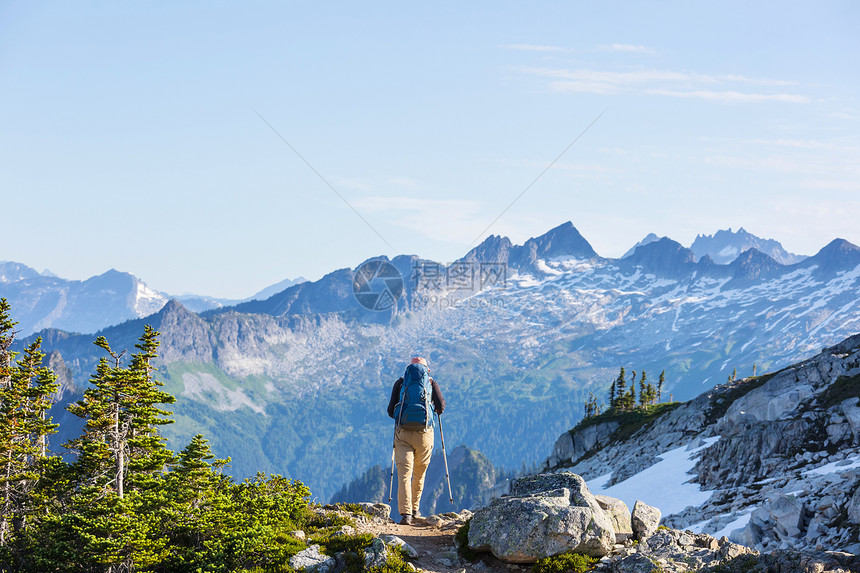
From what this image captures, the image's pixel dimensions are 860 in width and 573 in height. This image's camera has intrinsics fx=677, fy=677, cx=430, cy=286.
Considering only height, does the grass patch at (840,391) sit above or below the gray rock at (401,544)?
below

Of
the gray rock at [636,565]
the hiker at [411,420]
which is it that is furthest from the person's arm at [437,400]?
the gray rock at [636,565]

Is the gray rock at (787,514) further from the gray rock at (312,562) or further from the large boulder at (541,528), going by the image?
the gray rock at (312,562)

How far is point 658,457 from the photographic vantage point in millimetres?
104250

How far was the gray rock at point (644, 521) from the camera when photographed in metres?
21.0

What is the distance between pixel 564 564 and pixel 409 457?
7.09m

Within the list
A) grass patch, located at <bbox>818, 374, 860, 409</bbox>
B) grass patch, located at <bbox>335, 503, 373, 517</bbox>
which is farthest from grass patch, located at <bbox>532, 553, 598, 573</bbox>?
grass patch, located at <bbox>818, 374, 860, 409</bbox>

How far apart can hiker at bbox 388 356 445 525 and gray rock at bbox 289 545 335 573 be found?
14.4ft

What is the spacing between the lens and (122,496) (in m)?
27.1

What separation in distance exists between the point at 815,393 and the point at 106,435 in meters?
82.7

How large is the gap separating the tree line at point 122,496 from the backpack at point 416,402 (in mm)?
5167

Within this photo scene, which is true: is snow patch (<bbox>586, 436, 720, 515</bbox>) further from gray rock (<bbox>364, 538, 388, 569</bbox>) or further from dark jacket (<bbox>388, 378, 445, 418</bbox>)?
gray rock (<bbox>364, 538, 388, 569</bbox>)

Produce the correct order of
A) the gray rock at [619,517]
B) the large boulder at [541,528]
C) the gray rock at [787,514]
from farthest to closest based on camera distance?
the gray rock at [787,514], the gray rock at [619,517], the large boulder at [541,528]

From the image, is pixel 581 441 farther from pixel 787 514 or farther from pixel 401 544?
pixel 401 544

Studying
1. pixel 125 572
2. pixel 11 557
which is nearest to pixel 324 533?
pixel 125 572
